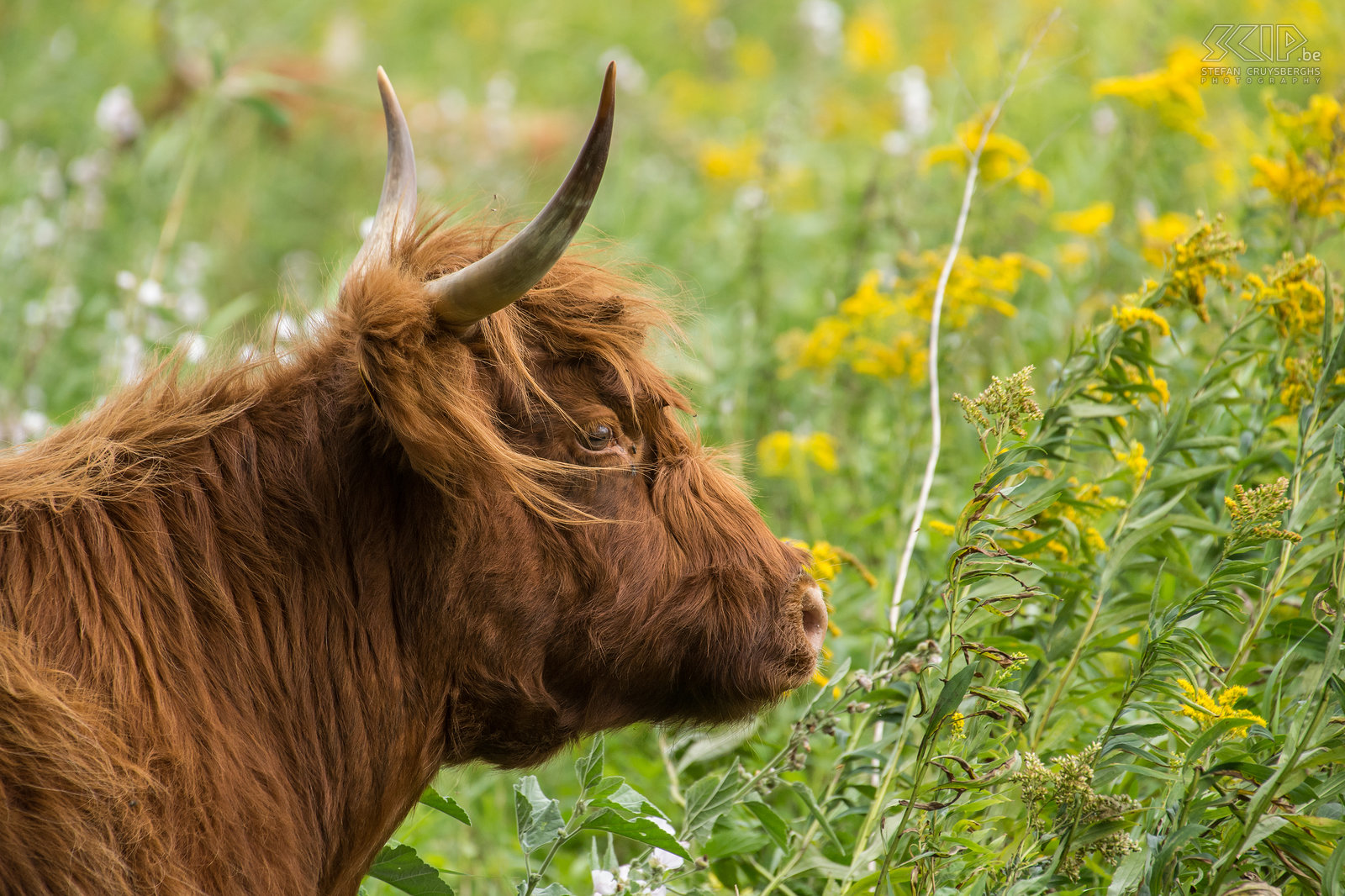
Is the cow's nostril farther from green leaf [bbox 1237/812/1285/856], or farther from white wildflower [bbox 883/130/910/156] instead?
white wildflower [bbox 883/130/910/156]

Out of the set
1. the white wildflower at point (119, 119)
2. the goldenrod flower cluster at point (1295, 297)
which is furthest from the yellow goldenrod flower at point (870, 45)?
the goldenrod flower cluster at point (1295, 297)

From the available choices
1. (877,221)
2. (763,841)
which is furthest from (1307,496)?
(877,221)

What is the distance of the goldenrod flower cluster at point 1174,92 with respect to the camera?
3.85 metres

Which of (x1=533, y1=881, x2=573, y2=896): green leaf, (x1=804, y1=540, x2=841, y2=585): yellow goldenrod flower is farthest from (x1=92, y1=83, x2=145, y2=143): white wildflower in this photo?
(x1=533, y1=881, x2=573, y2=896): green leaf

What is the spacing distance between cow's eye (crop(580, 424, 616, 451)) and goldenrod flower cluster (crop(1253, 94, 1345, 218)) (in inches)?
78.7

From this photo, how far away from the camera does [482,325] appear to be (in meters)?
2.16

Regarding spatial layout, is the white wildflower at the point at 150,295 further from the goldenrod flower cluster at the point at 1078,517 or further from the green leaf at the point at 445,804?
the goldenrod flower cluster at the point at 1078,517

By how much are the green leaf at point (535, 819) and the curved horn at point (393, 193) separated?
113 centimetres

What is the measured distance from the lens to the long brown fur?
1825 mm

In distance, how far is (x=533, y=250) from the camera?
74.6 inches

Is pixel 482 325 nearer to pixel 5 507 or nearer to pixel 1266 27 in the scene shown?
pixel 5 507

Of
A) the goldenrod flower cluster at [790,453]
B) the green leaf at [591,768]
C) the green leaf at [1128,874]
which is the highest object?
the green leaf at [591,768]

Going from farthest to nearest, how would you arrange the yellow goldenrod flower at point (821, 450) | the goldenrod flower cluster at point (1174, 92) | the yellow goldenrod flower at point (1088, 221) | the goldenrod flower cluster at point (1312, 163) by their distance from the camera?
the yellow goldenrod flower at point (1088, 221) → the goldenrod flower cluster at point (1174, 92) → the yellow goldenrod flower at point (821, 450) → the goldenrod flower cluster at point (1312, 163)

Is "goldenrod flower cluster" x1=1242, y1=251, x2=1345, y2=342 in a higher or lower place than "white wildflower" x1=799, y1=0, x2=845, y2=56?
higher
